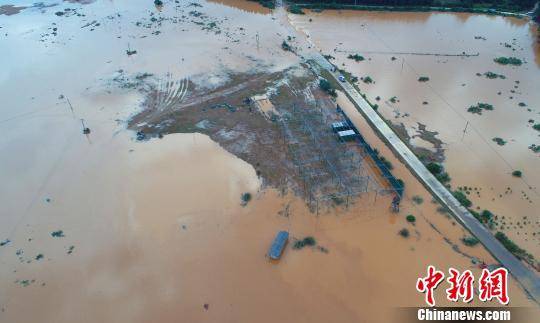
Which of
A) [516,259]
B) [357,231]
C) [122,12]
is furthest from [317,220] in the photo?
[122,12]

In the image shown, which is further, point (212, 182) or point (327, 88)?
point (327, 88)

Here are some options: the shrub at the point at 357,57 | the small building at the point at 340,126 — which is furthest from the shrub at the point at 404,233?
the shrub at the point at 357,57

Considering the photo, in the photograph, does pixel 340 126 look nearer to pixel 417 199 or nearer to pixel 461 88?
pixel 417 199

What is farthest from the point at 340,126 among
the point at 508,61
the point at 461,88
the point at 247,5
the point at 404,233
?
the point at 247,5

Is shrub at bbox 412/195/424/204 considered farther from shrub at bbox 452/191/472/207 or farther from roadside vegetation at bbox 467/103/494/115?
roadside vegetation at bbox 467/103/494/115

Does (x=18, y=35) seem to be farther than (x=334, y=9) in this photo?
No

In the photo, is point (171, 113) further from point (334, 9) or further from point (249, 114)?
point (334, 9)
